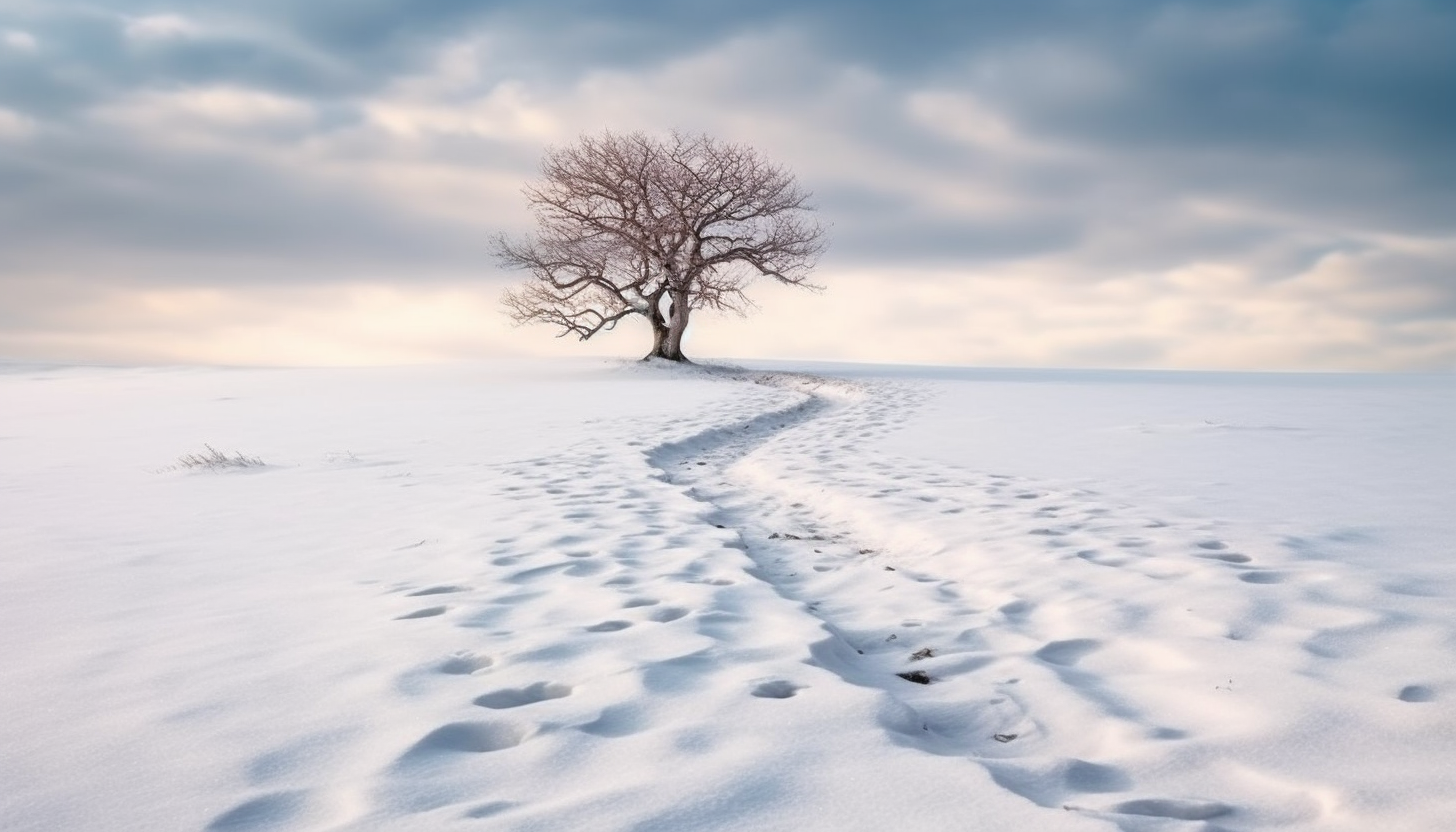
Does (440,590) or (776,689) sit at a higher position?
(776,689)

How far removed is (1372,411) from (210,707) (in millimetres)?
16497

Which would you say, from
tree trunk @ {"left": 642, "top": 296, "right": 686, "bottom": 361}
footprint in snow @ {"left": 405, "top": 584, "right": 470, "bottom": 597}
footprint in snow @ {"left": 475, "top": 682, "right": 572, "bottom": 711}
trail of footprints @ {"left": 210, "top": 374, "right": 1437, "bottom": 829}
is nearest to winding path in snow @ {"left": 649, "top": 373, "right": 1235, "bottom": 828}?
trail of footprints @ {"left": 210, "top": 374, "right": 1437, "bottom": 829}

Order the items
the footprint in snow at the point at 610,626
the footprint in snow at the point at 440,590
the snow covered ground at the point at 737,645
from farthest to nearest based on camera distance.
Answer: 1. the footprint in snow at the point at 440,590
2. the footprint in snow at the point at 610,626
3. the snow covered ground at the point at 737,645

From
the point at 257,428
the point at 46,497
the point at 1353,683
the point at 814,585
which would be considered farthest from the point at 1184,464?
the point at 257,428

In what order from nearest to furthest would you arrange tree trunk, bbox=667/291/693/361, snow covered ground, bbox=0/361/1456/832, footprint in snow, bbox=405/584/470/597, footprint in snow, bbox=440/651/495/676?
snow covered ground, bbox=0/361/1456/832 < footprint in snow, bbox=440/651/495/676 < footprint in snow, bbox=405/584/470/597 < tree trunk, bbox=667/291/693/361

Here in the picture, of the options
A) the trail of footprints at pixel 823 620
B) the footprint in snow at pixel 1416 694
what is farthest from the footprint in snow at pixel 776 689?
the footprint in snow at pixel 1416 694

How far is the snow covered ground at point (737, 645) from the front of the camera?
7.71 ft

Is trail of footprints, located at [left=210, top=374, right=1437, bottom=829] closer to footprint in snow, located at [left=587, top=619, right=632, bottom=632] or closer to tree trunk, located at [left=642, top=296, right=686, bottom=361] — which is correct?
footprint in snow, located at [left=587, top=619, right=632, bottom=632]

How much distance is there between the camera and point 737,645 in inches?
141

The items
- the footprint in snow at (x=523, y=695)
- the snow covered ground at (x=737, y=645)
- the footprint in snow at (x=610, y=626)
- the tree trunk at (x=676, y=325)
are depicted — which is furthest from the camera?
the tree trunk at (x=676, y=325)

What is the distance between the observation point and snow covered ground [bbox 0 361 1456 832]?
2350mm

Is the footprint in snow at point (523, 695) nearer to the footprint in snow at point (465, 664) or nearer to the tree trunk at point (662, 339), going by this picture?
the footprint in snow at point (465, 664)

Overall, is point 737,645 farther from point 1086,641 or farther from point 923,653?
point 1086,641

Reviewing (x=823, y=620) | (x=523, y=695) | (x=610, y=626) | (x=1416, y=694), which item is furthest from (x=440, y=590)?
(x=1416, y=694)
